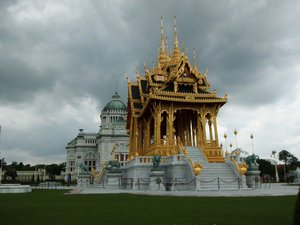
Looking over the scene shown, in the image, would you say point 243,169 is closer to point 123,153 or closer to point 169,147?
point 169,147

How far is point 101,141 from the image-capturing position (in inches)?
3856

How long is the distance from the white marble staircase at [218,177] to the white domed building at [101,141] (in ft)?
230

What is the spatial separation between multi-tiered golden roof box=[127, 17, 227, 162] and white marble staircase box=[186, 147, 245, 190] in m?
2.33

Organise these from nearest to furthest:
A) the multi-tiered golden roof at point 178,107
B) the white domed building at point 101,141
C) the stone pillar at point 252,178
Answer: the stone pillar at point 252,178 → the multi-tiered golden roof at point 178,107 → the white domed building at point 101,141

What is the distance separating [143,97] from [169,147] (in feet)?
31.5

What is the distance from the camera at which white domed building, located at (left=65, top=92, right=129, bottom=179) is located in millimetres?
97625

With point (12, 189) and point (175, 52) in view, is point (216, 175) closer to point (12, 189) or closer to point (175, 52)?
point (12, 189)

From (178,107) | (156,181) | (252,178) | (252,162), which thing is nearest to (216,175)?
(252,178)

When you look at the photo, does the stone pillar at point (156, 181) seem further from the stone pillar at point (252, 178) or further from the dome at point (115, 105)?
the dome at point (115, 105)

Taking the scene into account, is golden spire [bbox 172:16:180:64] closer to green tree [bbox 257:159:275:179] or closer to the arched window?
green tree [bbox 257:159:275:179]

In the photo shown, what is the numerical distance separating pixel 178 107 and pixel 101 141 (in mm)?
72183

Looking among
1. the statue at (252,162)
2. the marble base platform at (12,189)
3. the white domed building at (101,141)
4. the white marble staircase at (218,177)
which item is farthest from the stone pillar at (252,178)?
the white domed building at (101,141)

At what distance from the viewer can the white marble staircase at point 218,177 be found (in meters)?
20.8

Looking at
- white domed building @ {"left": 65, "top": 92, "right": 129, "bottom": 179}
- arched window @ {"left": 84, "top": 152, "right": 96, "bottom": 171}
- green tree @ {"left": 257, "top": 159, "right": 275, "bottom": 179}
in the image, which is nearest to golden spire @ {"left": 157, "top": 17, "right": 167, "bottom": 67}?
green tree @ {"left": 257, "top": 159, "right": 275, "bottom": 179}
